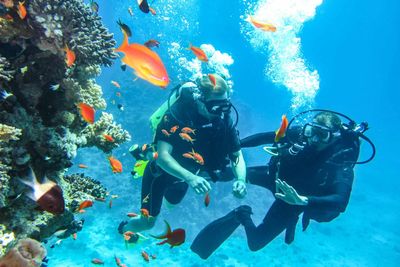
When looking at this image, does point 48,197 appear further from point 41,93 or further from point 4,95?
point 41,93

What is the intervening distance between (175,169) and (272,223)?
3582mm

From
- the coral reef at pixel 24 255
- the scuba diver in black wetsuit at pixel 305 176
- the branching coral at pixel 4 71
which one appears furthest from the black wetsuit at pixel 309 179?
the branching coral at pixel 4 71

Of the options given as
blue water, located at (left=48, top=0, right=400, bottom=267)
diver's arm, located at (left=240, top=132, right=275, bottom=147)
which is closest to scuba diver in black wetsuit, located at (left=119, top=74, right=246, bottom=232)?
diver's arm, located at (left=240, top=132, right=275, bottom=147)

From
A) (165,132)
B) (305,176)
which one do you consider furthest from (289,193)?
(165,132)

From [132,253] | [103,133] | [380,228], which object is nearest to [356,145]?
[103,133]

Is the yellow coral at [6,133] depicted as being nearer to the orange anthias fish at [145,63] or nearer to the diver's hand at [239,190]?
the orange anthias fish at [145,63]

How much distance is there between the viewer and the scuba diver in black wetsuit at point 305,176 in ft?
19.3

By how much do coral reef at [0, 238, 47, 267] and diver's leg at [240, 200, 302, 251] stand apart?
600 centimetres

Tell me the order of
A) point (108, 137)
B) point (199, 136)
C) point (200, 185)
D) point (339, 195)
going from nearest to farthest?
point (108, 137)
point (200, 185)
point (199, 136)
point (339, 195)

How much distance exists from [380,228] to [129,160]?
22.1 metres

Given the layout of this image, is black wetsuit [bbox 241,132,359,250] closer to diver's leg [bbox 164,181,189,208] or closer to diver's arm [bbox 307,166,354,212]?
diver's arm [bbox 307,166,354,212]

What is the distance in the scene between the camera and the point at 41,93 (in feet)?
10.6

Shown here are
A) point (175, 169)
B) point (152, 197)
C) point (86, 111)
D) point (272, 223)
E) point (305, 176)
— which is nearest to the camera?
point (86, 111)

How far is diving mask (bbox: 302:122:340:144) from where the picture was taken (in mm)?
5875
